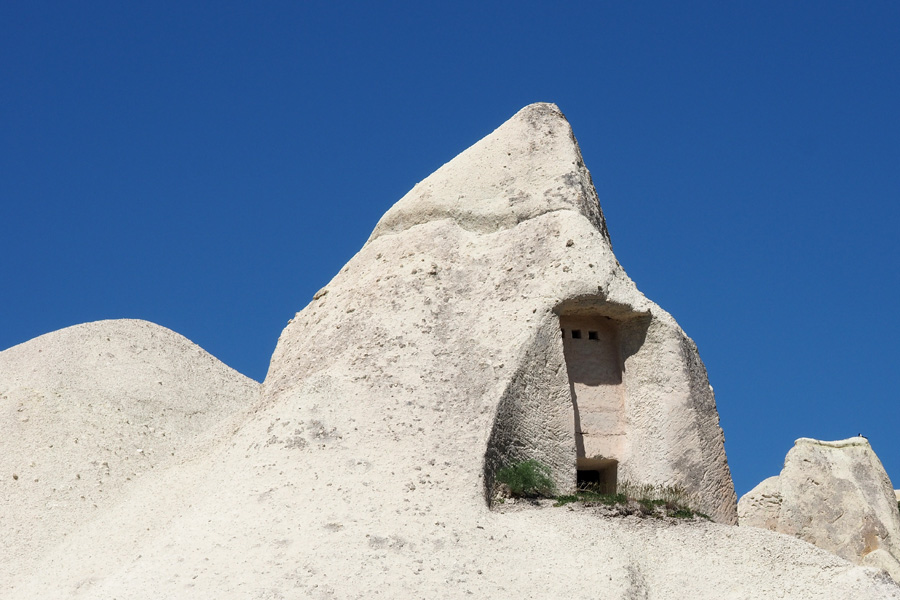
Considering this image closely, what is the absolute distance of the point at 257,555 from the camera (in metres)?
17.6

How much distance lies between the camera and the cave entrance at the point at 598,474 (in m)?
→ 21.2

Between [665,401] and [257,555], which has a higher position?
[665,401]

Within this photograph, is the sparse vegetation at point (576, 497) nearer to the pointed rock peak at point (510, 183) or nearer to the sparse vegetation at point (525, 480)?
the sparse vegetation at point (525, 480)

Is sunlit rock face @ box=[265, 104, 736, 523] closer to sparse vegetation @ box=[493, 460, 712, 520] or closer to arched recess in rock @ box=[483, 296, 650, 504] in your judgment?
arched recess in rock @ box=[483, 296, 650, 504]

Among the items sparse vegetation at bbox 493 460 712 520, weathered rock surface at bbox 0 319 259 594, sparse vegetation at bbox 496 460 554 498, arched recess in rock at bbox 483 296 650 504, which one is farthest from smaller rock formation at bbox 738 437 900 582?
weathered rock surface at bbox 0 319 259 594

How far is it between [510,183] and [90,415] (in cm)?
994

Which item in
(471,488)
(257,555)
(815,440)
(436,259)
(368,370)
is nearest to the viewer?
(257,555)

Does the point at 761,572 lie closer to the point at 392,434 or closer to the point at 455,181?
the point at 392,434

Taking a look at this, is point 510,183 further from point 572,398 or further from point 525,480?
point 525,480

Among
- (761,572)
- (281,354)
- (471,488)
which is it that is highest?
(281,354)

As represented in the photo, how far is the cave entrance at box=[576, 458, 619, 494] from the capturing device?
21.2 m

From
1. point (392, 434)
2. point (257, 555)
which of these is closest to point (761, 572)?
point (392, 434)

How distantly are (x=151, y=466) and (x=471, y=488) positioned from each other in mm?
8762

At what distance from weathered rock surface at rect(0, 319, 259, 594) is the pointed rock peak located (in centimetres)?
644
